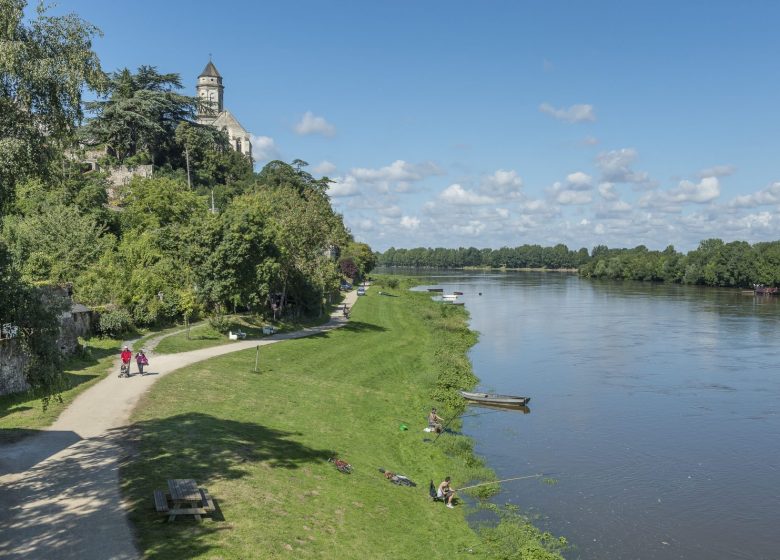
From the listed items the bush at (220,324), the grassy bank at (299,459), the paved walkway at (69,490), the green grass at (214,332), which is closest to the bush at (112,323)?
the green grass at (214,332)

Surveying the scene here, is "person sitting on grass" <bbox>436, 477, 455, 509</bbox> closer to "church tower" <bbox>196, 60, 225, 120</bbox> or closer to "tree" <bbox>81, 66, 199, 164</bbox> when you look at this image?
"tree" <bbox>81, 66, 199, 164</bbox>

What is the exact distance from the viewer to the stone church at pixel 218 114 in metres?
151

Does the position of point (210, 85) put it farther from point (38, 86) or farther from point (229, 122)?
point (38, 86)

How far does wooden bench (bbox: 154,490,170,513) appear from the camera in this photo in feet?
53.9

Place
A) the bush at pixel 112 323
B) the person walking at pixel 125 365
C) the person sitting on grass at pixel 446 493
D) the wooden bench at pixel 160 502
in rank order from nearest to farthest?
the wooden bench at pixel 160 502, the person sitting on grass at pixel 446 493, the person walking at pixel 125 365, the bush at pixel 112 323

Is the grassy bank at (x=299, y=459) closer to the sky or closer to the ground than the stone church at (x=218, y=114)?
closer to the ground

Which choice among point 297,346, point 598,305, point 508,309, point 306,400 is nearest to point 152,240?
point 297,346

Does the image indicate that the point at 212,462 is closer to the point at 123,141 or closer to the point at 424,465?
the point at 424,465

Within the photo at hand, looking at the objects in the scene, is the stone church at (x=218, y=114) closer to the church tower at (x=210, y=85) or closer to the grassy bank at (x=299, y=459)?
the church tower at (x=210, y=85)

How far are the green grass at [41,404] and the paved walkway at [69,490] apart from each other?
0.52 metres

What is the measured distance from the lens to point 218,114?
155 meters

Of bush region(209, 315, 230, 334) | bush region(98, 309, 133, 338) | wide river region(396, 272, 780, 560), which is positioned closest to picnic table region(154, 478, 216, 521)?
wide river region(396, 272, 780, 560)

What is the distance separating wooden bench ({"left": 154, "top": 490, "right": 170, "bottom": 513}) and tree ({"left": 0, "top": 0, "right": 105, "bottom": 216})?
972cm

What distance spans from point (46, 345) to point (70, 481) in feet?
14.3
